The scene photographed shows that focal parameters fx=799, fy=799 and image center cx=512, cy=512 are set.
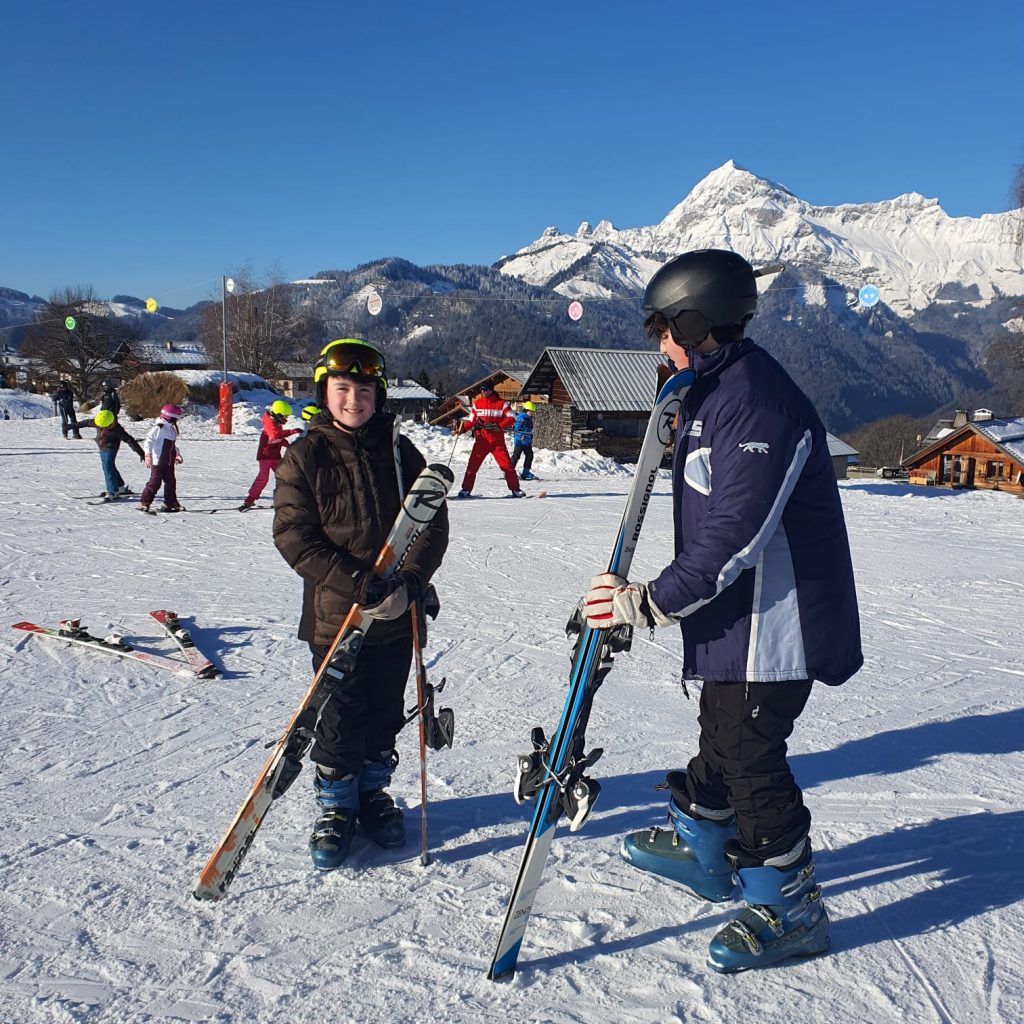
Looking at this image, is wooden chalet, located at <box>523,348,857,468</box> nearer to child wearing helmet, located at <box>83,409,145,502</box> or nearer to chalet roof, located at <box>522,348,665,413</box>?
chalet roof, located at <box>522,348,665,413</box>

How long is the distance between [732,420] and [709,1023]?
5.40 ft

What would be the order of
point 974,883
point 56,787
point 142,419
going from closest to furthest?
point 974,883 < point 56,787 < point 142,419

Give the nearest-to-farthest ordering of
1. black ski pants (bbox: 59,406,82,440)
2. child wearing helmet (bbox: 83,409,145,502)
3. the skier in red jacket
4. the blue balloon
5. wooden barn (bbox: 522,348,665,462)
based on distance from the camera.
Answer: child wearing helmet (bbox: 83,409,145,502) < the skier in red jacket < the blue balloon < black ski pants (bbox: 59,406,82,440) < wooden barn (bbox: 522,348,665,462)

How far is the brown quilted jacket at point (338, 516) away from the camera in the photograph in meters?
2.89

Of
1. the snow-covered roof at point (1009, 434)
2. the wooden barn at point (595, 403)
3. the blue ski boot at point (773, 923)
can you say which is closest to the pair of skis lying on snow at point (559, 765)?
the blue ski boot at point (773, 923)

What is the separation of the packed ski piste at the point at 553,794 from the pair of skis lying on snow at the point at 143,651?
0.05 metres

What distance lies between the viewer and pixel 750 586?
2.35m

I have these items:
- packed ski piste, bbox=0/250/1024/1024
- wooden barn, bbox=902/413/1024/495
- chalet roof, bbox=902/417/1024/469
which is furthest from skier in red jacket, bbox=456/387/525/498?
wooden barn, bbox=902/413/1024/495

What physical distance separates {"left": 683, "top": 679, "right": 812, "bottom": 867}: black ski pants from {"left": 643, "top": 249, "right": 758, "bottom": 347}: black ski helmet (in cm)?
108

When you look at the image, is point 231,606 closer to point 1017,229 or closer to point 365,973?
point 365,973

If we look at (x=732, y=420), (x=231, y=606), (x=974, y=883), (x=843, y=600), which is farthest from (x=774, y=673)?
(x=231, y=606)

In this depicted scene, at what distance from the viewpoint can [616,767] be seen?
3762 millimetres

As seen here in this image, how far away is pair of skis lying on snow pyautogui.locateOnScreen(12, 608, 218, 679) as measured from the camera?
484 centimetres

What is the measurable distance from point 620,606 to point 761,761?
0.65 metres
